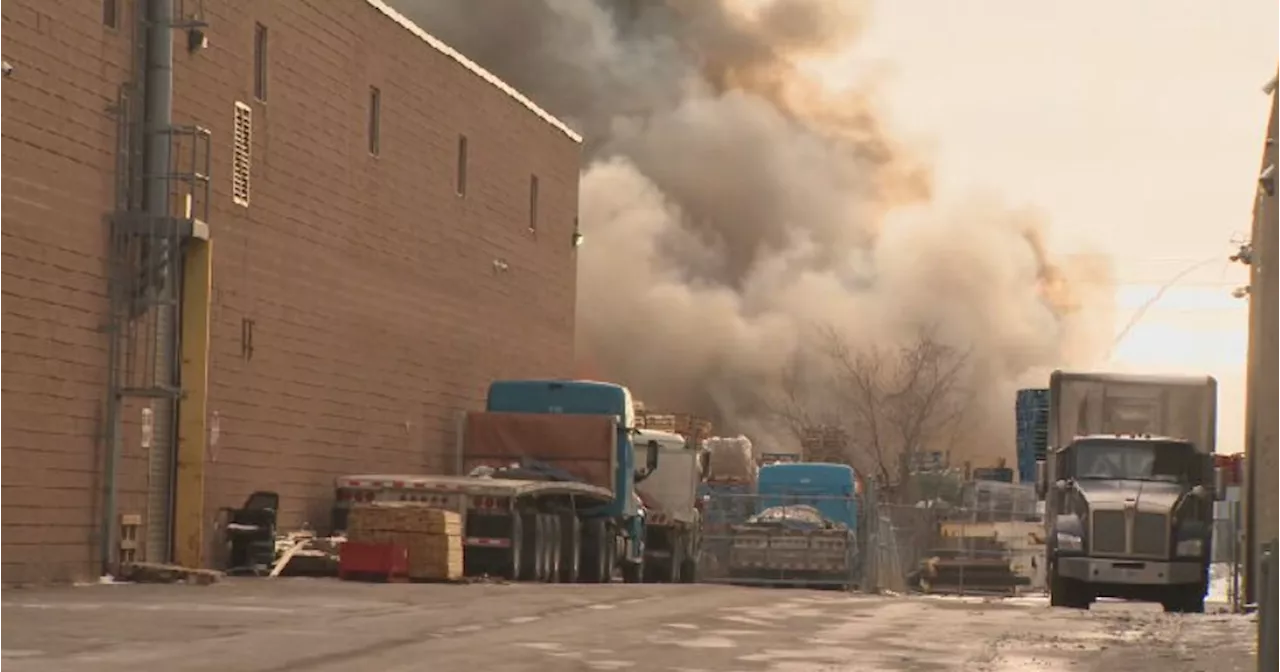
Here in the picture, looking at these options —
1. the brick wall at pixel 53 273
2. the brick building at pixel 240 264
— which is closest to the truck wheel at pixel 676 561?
the brick building at pixel 240 264

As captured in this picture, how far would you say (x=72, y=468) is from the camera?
104ft

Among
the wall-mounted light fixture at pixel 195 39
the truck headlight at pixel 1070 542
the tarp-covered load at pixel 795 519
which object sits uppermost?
the wall-mounted light fixture at pixel 195 39

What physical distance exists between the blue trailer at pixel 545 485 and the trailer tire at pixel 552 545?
2cm

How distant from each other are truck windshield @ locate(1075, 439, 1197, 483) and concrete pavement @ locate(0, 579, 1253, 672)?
632cm

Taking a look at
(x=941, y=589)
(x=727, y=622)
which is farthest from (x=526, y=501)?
(x=941, y=589)

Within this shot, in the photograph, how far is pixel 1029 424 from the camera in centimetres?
6128

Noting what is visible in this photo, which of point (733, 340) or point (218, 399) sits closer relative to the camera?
point (218, 399)

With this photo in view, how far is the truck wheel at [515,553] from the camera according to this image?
124 feet

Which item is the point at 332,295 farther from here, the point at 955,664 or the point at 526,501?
the point at 955,664

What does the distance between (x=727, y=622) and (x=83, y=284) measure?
10.8m

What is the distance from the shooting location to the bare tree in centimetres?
9788

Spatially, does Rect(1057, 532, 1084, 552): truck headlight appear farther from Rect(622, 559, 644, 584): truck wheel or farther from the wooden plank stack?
Rect(622, 559, 644, 584): truck wheel

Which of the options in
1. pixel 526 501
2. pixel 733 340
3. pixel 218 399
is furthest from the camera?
pixel 733 340

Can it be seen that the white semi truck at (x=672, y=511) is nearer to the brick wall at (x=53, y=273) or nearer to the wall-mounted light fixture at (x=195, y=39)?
the wall-mounted light fixture at (x=195, y=39)
